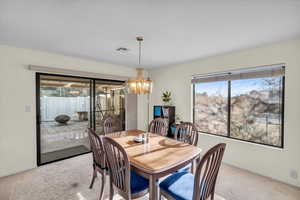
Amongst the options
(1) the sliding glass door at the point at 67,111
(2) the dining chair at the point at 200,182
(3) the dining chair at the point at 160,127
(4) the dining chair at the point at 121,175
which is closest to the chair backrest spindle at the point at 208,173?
(2) the dining chair at the point at 200,182

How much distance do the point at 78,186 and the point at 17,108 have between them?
6.13ft

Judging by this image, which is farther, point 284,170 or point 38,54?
point 38,54

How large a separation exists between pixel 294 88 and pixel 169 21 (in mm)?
2281

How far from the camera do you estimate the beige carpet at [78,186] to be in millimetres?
2074

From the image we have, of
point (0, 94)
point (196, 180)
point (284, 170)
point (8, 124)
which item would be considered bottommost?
point (284, 170)

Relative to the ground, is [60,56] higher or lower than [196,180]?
higher

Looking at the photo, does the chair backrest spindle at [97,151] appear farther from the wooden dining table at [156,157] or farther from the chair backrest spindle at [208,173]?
the chair backrest spindle at [208,173]

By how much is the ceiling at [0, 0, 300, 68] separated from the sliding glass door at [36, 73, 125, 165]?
0.89m

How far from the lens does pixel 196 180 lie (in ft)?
4.18

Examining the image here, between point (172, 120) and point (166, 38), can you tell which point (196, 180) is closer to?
point (166, 38)

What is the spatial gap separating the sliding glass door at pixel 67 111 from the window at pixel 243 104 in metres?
2.47

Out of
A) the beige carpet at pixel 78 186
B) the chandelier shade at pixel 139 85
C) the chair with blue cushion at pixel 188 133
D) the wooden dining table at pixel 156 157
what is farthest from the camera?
the chair with blue cushion at pixel 188 133

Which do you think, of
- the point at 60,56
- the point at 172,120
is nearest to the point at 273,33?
the point at 172,120

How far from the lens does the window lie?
2.62m
